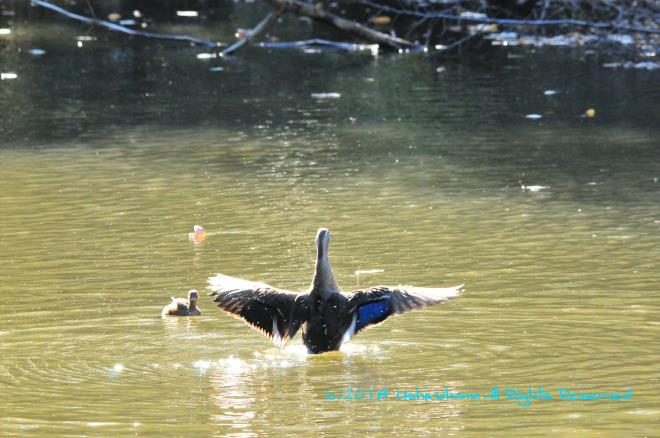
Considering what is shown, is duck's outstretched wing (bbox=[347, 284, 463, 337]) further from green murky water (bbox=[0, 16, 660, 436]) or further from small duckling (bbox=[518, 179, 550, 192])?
small duckling (bbox=[518, 179, 550, 192])

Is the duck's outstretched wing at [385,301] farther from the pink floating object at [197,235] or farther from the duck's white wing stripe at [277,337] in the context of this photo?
the pink floating object at [197,235]

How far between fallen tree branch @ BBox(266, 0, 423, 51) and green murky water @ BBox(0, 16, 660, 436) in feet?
6.56

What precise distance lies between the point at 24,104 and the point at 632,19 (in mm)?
11104

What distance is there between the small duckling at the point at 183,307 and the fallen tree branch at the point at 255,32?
1461 cm

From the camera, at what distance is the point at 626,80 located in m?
22.0

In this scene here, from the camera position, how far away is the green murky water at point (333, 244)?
7.54 m

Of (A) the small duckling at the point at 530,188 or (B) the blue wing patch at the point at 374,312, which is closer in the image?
(B) the blue wing patch at the point at 374,312

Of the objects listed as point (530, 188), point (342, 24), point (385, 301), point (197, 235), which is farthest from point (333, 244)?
point (342, 24)

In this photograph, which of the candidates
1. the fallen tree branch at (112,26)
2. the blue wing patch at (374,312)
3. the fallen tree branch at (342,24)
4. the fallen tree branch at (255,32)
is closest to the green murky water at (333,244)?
the blue wing patch at (374,312)

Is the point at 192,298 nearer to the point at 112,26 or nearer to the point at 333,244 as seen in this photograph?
the point at 333,244

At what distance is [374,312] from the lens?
8461mm

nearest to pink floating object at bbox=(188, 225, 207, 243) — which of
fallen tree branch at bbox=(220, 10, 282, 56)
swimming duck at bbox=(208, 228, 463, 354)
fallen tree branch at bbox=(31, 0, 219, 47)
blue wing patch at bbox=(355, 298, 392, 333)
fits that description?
swimming duck at bbox=(208, 228, 463, 354)

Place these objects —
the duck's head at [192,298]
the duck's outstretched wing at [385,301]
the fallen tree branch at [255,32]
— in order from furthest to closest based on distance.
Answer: the fallen tree branch at [255,32] → the duck's head at [192,298] → the duck's outstretched wing at [385,301]

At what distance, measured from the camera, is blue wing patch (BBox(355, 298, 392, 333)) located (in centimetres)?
845
